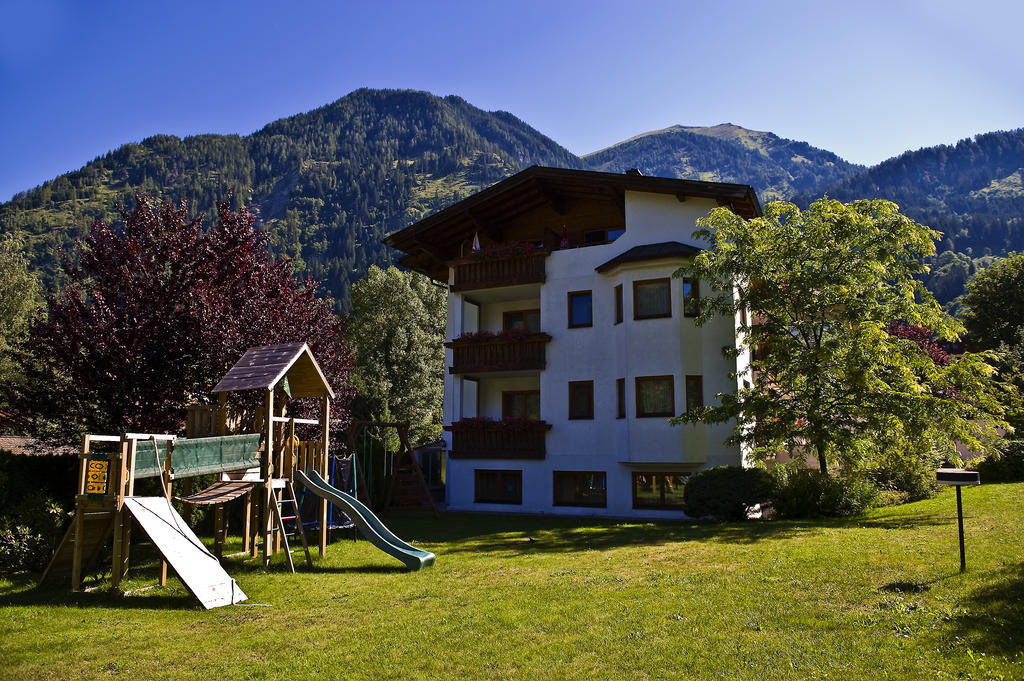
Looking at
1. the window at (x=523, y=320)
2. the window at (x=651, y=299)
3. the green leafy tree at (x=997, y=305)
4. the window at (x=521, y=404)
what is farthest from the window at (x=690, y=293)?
the green leafy tree at (x=997, y=305)

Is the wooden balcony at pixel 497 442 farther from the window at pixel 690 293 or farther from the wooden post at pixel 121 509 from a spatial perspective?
the wooden post at pixel 121 509

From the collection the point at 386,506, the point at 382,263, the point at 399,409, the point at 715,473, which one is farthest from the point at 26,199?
the point at 715,473

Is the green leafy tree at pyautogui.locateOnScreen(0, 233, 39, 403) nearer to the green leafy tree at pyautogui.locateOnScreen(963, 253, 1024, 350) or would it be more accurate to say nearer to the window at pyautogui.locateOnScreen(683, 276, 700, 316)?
the window at pyautogui.locateOnScreen(683, 276, 700, 316)

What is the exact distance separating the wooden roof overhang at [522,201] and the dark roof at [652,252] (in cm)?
193

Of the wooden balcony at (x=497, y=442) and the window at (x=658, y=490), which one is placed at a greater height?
the wooden balcony at (x=497, y=442)

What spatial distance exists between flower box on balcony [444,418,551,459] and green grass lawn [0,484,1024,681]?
11250 millimetres

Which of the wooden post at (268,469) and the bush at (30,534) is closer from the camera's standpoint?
the bush at (30,534)

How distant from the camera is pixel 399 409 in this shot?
49281 mm

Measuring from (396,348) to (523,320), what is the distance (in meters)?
22.8

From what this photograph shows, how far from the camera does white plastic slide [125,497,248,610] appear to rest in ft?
34.0

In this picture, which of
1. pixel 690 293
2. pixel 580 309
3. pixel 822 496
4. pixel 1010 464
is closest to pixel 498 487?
pixel 580 309

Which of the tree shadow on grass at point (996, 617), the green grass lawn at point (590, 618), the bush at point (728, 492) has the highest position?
the bush at point (728, 492)

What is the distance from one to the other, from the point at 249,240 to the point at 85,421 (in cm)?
626

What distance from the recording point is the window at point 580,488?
24359 mm
